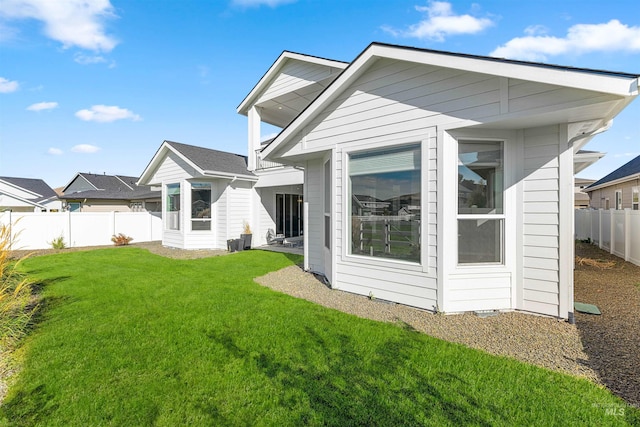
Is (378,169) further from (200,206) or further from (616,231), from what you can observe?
(616,231)

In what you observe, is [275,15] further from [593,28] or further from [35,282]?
[35,282]

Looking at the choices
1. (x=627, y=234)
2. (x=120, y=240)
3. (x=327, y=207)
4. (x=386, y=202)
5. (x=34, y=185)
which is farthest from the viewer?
(x=34, y=185)

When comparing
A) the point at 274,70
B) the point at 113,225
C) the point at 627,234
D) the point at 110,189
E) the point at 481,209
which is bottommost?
the point at 627,234

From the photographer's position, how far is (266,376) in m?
2.97

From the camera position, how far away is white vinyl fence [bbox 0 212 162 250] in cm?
1340

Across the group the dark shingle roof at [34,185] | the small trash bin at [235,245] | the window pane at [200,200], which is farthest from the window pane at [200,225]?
the dark shingle roof at [34,185]

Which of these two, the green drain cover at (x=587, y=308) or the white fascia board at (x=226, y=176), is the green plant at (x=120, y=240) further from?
the green drain cover at (x=587, y=308)

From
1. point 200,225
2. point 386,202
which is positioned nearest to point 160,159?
point 200,225

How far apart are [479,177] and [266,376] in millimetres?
4424

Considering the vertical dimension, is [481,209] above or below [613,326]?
above

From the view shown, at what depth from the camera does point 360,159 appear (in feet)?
18.8

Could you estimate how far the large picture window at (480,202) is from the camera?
470cm

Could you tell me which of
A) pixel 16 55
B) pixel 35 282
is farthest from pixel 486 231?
pixel 16 55

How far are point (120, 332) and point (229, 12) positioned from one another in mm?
11294
